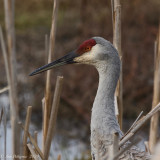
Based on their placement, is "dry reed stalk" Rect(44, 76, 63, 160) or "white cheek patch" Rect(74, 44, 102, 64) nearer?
"dry reed stalk" Rect(44, 76, 63, 160)

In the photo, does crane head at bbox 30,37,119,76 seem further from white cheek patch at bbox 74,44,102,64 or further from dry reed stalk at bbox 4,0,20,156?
dry reed stalk at bbox 4,0,20,156

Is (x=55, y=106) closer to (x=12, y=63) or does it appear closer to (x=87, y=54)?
(x=12, y=63)

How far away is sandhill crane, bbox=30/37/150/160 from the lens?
257 centimetres

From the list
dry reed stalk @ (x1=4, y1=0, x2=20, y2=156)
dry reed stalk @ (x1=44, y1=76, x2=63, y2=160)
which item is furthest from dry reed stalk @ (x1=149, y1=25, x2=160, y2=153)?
dry reed stalk @ (x1=4, y1=0, x2=20, y2=156)

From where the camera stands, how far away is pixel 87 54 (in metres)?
2.86

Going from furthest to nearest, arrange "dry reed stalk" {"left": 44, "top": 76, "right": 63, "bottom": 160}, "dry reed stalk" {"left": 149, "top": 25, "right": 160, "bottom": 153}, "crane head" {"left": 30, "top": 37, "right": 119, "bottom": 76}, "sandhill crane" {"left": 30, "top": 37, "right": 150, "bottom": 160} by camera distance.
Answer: "dry reed stalk" {"left": 149, "top": 25, "right": 160, "bottom": 153}, "crane head" {"left": 30, "top": 37, "right": 119, "bottom": 76}, "sandhill crane" {"left": 30, "top": 37, "right": 150, "bottom": 160}, "dry reed stalk" {"left": 44, "top": 76, "right": 63, "bottom": 160}

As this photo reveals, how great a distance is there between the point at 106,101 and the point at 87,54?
38 centimetres

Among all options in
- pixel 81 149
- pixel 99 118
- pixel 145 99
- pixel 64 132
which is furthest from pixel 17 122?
pixel 145 99

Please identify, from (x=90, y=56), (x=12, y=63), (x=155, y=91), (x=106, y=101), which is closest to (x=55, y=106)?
(x=12, y=63)

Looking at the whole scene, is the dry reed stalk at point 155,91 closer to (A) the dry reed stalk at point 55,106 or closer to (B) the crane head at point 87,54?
(B) the crane head at point 87,54

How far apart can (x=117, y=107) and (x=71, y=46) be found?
4.98 metres

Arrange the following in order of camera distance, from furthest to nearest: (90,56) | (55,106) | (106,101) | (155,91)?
(155,91)
(90,56)
(106,101)
(55,106)

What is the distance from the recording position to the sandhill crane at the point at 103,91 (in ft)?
8.43

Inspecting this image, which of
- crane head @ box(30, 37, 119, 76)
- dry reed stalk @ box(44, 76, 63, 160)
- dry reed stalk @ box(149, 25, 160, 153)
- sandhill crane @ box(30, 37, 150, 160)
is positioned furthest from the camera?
dry reed stalk @ box(149, 25, 160, 153)
